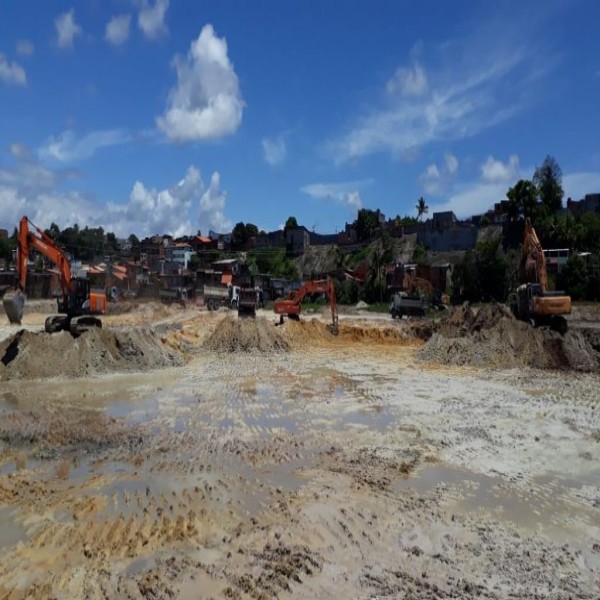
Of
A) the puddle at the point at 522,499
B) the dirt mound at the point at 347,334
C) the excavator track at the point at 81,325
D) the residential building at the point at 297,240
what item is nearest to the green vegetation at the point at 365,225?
the residential building at the point at 297,240

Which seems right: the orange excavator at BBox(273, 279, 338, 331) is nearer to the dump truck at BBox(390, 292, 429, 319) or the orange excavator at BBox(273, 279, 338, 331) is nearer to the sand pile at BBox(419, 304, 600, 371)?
the sand pile at BBox(419, 304, 600, 371)

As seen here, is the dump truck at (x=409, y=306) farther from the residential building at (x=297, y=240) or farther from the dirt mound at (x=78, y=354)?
the residential building at (x=297, y=240)

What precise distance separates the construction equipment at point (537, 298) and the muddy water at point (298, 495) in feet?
20.7

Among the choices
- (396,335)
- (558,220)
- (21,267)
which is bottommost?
(396,335)

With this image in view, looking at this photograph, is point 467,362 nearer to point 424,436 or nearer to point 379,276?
point 424,436

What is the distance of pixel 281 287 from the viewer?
205ft

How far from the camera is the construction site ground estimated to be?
558 centimetres

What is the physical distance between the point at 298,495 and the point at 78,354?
12303mm

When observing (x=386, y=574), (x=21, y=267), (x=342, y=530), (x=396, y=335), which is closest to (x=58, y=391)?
(x=21, y=267)

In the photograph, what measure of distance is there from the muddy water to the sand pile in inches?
189

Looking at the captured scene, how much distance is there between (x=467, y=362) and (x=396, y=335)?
900 cm

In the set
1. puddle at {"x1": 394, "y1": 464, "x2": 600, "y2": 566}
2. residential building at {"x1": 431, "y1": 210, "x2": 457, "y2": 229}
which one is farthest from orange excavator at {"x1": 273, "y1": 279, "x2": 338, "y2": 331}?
residential building at {"x1": 431, "y1": 210, "x2": 457, "y2": 229}

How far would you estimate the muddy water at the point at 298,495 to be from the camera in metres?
5.57

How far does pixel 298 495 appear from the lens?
775cm
